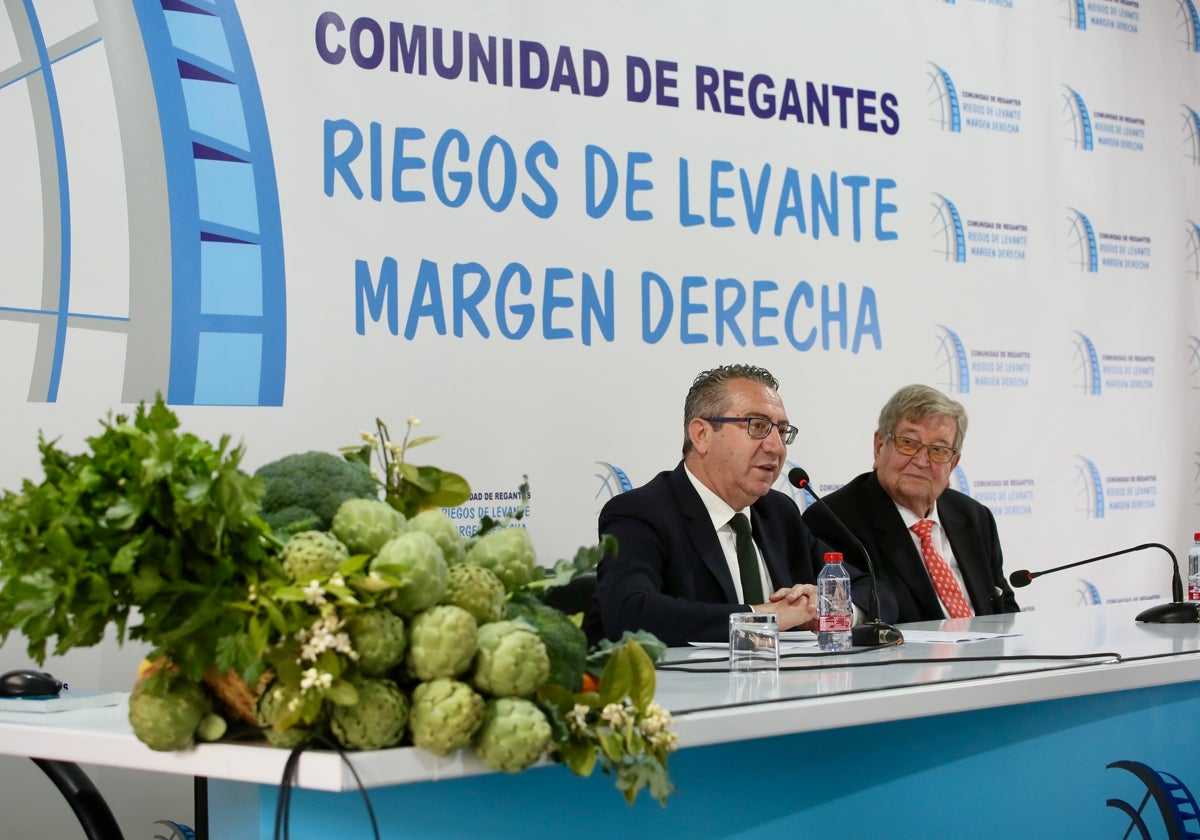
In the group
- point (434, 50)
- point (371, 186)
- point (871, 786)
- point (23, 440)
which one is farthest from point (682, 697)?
point (434, 50)

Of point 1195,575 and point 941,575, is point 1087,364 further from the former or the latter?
point 941,575

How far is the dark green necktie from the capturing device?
3.25 meters

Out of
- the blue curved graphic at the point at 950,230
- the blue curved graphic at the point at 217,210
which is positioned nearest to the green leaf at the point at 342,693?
the blue curved graphic at the point at 217,210

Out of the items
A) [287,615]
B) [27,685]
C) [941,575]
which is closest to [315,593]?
[287,615]

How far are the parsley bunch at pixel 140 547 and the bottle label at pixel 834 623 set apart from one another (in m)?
1.58

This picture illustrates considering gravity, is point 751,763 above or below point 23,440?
below

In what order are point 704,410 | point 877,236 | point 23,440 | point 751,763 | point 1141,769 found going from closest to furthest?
point 751,763 → point 1141,769 → point 23,440 → point 704,410 → point 877,236

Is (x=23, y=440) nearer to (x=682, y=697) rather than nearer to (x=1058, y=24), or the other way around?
(x=682, y=697)

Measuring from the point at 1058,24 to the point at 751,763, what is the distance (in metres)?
4.51

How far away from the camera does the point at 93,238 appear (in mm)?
3375

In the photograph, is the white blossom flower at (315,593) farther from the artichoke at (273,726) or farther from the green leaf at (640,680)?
the green leaf at (640,680)

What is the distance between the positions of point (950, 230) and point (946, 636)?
2.49 metres

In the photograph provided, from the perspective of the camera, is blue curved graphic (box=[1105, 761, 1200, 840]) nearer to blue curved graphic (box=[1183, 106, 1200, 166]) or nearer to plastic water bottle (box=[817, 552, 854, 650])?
plastic water bottle (box=[817, 552, 854, 650])

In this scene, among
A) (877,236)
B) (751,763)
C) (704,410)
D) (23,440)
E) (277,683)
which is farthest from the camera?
(877,236)
